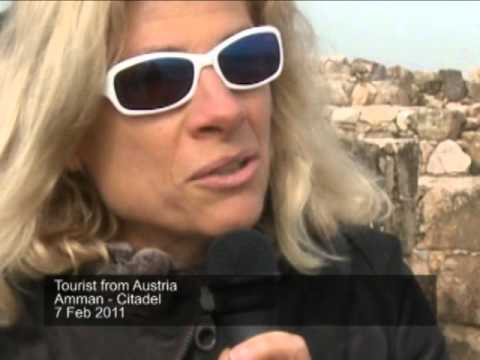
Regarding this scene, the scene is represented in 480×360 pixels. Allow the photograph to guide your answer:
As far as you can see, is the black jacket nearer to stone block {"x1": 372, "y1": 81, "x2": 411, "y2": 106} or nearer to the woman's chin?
the woman's chin

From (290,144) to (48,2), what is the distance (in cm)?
47

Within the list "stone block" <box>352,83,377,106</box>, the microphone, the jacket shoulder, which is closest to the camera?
the microphone

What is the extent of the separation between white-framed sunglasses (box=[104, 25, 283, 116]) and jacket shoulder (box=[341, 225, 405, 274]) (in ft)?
1.19

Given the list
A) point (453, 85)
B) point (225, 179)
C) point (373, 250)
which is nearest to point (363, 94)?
point (453, 85)

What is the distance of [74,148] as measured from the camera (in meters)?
1.55

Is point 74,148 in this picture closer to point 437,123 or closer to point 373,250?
point 373,250

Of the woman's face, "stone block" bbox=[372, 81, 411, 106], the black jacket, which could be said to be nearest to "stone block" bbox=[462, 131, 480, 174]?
"stone block" bbox=[372, 81, 411, 106]

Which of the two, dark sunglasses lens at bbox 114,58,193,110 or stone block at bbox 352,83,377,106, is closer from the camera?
dark sunglasses lens at bbox 114,58,193,110

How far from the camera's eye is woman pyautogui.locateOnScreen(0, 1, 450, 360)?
143cm

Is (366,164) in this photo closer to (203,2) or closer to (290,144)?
(290,144)

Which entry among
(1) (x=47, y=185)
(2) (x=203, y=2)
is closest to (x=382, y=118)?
(2) (x=203, y=2)

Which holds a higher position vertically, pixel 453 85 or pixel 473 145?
pixel 453 85

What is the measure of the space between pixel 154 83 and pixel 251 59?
0.15m

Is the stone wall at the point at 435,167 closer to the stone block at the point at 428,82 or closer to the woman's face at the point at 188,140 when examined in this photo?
the stone block at the point at 428,82
